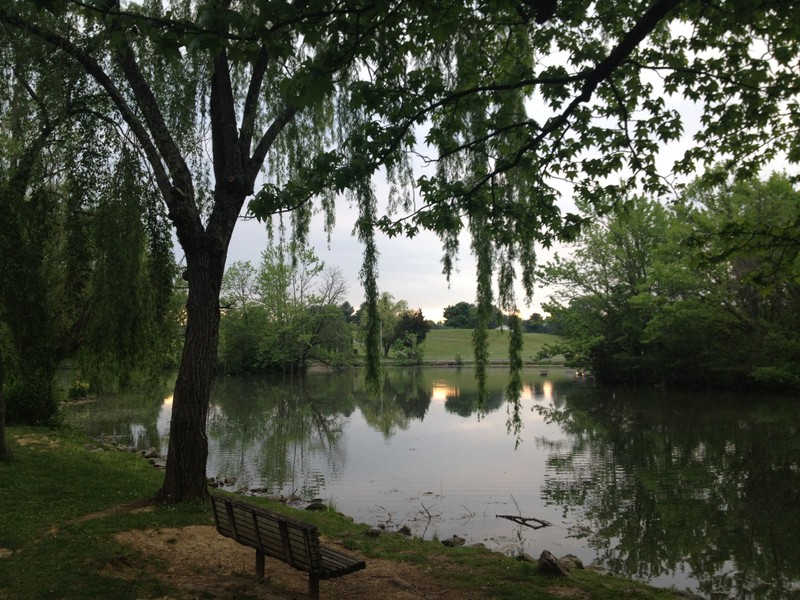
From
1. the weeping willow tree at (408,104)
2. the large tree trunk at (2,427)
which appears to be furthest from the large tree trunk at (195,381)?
the large tree trunk at (2,427)

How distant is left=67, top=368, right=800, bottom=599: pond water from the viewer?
813cm

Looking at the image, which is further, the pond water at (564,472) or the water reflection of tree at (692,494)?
the pond water at (564,472)

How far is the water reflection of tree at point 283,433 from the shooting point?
1297cm

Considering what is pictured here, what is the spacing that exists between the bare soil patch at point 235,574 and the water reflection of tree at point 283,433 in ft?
15.7

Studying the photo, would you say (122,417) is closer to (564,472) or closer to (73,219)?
(73,219)

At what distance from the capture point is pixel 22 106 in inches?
301

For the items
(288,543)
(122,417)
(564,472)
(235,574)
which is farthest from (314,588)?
(122,417)

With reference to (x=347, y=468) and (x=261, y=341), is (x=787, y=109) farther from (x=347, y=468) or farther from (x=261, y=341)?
(x=261, y=341)

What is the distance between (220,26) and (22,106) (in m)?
5.34

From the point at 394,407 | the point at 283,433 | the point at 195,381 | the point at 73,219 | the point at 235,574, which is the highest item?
the point at 73,219

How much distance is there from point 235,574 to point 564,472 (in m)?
9.02

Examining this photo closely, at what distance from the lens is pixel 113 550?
5777 mm

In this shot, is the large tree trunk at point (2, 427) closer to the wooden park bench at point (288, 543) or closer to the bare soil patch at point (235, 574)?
the bare soil patch at point (235, 574)

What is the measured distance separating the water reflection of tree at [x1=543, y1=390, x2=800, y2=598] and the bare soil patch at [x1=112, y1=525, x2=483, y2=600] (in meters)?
3.31
